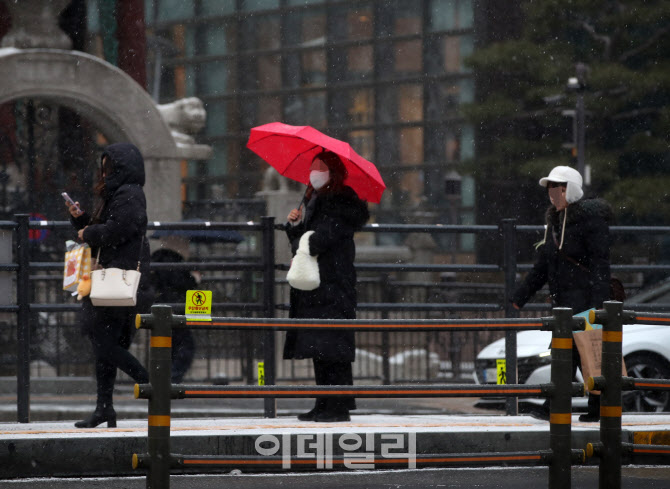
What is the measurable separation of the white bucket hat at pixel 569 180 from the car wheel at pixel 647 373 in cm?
259

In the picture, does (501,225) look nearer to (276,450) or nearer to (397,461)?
(276,450)

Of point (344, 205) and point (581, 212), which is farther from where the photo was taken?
point (581, 212)

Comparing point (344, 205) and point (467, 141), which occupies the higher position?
point (467, 141)

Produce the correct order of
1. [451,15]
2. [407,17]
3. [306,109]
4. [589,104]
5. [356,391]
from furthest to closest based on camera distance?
[306,109], [407,17], [451,15], [589,104], [356,391]

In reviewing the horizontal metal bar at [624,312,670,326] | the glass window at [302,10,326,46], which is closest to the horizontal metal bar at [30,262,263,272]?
the horizontal metal bar at [624,312,670,326]

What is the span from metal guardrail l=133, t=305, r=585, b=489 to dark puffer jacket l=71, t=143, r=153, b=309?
2018 mm

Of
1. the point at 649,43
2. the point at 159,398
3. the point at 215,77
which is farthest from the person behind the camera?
the point at 215,77

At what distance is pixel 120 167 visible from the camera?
830 cm

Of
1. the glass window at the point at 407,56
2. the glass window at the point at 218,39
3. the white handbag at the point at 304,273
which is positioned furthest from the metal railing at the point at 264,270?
the glass window at the point at 218,39

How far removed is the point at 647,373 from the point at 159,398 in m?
6.27

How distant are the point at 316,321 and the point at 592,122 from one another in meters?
25.2

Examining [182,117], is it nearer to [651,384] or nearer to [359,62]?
[651,384]

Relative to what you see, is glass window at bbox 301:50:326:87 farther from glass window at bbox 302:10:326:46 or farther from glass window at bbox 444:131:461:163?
glass window at bbox 444:131:461:163

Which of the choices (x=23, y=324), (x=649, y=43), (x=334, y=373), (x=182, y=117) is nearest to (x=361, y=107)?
(x=649, y=43)
